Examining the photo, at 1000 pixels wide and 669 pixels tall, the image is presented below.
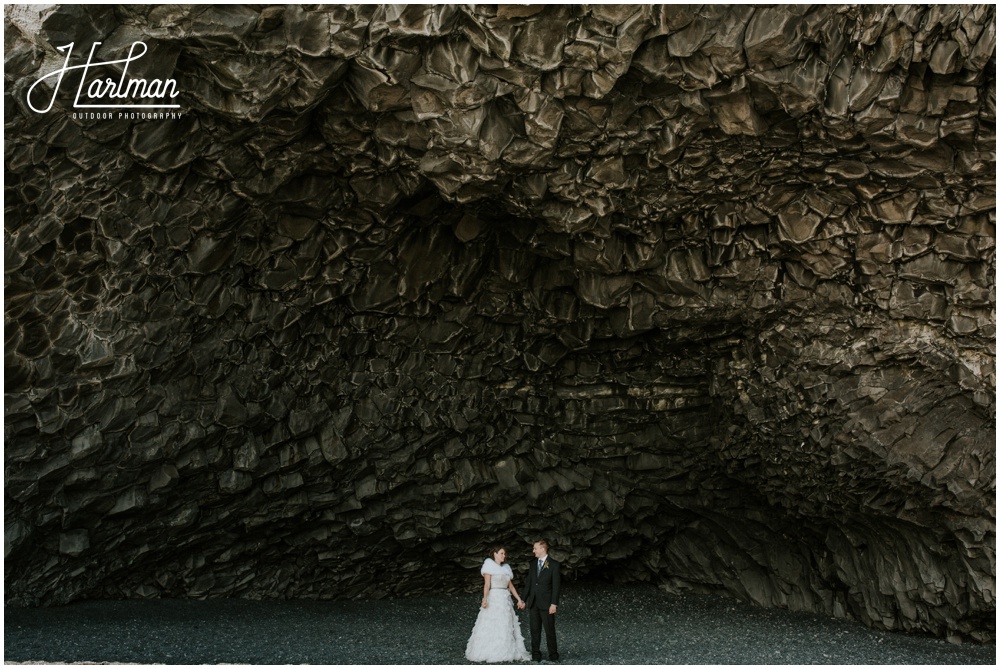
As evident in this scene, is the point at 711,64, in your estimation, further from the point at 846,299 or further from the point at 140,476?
the point at 140,476

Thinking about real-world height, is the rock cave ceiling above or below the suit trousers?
above

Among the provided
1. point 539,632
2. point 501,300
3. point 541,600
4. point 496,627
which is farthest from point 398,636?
point 501,300

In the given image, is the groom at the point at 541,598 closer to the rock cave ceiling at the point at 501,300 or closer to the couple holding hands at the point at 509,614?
the couple holding hands at the point at 509,614

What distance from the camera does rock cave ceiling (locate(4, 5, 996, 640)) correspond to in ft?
27.2

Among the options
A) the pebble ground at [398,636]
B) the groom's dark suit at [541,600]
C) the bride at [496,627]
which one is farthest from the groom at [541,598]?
the pebble ground at [398,636]

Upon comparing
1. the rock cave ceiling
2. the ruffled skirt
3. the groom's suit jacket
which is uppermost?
the rock cave ceiling

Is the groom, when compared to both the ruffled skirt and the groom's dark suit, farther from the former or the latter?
the ruffled skirt

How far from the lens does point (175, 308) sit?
32.5 feet

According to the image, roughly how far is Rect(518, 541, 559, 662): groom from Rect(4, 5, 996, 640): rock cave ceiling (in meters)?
3.07

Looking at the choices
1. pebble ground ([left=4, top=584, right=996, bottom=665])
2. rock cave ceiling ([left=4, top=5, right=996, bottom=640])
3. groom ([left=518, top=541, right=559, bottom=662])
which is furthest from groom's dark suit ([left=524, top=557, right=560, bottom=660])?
rock cave ceiling ([left=4, top=5, right=996, bottom=640])

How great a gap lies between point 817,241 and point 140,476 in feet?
25.5

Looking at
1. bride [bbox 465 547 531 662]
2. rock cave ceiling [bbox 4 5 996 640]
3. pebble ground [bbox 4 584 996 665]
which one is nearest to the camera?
rock cave ceiling [bbox 4 5 996 640]

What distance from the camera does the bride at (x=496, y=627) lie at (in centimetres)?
935

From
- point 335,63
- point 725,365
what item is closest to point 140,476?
point 335,63
